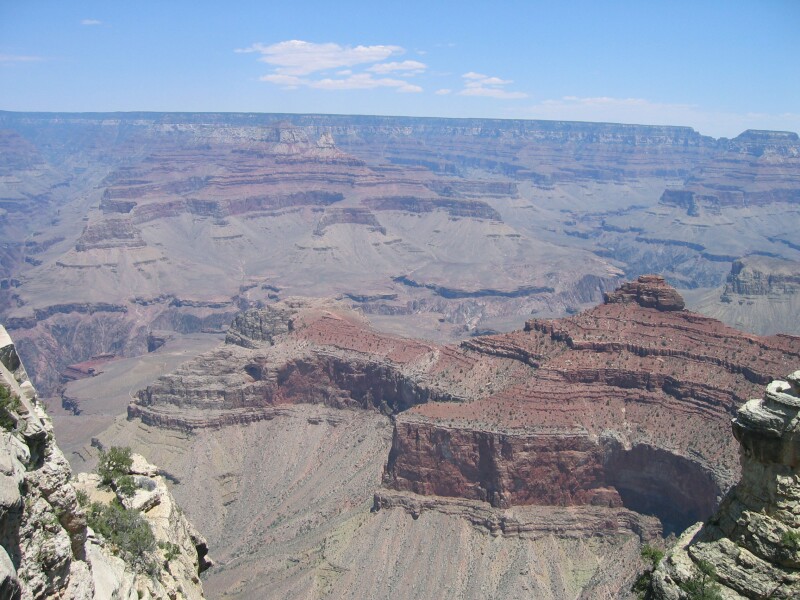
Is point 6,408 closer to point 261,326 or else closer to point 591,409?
point 591,409

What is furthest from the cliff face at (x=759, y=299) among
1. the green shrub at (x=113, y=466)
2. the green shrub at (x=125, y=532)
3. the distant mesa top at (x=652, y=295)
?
the green shrub at (x=125, y=532)

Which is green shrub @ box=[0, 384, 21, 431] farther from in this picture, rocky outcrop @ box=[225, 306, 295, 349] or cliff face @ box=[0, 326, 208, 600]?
rocky outcrop @ box=[225, 306, 295, 349]

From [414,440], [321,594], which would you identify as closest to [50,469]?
[321,594]

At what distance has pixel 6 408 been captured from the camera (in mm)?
19797

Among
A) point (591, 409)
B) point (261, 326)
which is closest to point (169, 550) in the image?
point (591, 409)

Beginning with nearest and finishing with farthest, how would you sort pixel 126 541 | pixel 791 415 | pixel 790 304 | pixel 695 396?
pixel 791 415, pixel 126 541, pixel 695 396, pixel 790 304

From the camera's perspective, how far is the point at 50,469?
21.0 m

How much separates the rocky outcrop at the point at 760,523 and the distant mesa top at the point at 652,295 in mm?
59138

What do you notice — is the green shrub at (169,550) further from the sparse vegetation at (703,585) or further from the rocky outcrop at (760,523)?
the sparse vegetation at (703,585)

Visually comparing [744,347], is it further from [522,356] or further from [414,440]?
[414,440]

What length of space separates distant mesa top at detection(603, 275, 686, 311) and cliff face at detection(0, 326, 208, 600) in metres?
62.3

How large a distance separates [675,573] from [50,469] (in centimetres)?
1852

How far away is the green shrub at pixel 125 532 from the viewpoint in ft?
87.7

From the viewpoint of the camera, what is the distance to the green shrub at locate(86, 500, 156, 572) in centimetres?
2673
